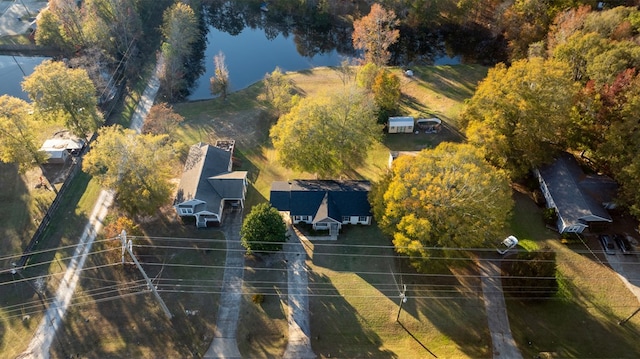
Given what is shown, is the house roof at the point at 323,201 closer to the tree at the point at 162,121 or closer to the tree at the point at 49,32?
the tree at the point at 162,121

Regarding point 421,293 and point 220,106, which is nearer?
point 421,293

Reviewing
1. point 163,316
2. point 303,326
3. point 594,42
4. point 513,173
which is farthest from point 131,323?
point 594,42

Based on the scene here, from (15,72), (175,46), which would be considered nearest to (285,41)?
(175,46)

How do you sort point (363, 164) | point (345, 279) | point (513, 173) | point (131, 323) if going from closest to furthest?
point (131, 323) < point (345, 279) < point (513, 173) < point (363, 164)

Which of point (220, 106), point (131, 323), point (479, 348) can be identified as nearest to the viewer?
point (479, 348)

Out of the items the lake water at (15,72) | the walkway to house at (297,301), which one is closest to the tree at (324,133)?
the walkway to house at (297,301)

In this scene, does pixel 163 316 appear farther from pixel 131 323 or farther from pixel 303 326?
pixel 303 326

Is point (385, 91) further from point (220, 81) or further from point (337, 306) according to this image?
point (337, 306)
